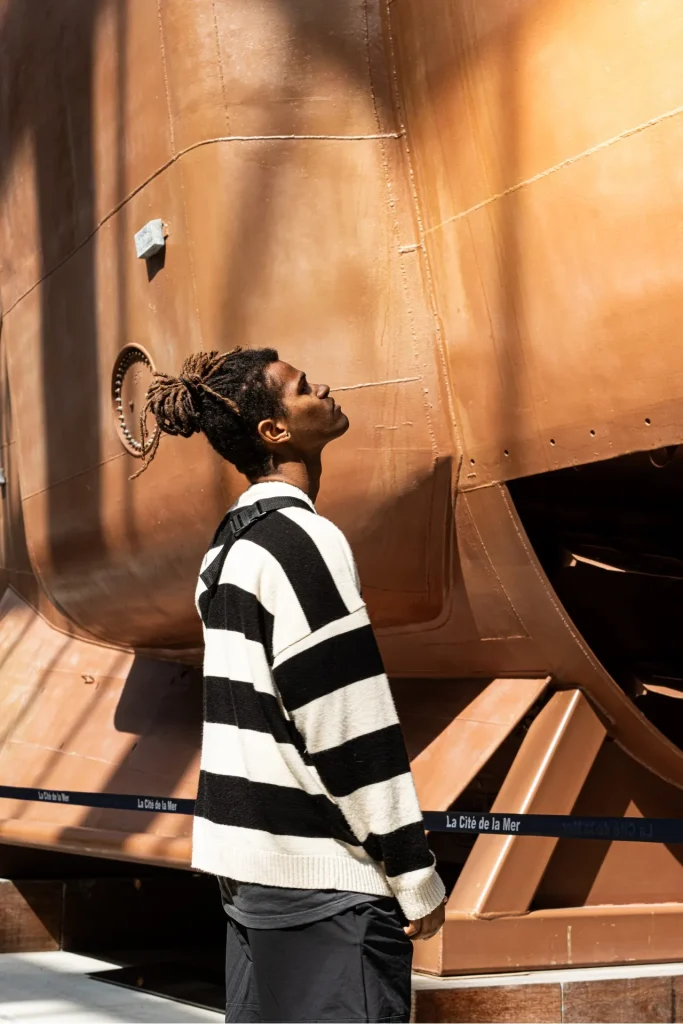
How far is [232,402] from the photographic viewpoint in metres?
2.49

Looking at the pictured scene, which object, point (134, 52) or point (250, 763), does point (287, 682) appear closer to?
point (250, 763)

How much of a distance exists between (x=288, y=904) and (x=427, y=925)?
260 mm

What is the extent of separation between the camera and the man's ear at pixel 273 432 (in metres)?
2.47

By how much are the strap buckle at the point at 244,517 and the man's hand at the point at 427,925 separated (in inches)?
31.1

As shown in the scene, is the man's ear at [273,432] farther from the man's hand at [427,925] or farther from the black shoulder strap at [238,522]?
the man's hand at [427,925]

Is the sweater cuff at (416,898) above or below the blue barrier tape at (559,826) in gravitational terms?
above

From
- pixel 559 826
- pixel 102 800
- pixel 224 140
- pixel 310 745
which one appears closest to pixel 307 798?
pixel 310 745

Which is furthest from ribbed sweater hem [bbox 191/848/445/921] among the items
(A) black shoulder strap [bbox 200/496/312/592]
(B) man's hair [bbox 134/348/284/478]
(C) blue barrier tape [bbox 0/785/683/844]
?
(C) blue barrier tape [bbox 0/785/683/844]

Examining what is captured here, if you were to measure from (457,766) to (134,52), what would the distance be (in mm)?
4189

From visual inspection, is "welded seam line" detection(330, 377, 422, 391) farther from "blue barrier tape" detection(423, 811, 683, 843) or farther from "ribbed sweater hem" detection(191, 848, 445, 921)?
"ribbed sweater hem" detection(191, 848, 445, 921)

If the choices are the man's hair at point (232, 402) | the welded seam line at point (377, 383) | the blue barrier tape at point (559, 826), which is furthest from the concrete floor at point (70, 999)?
the man's hair at point (232, 402)

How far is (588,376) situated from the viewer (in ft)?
15.6

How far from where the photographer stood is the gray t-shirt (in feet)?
6.79

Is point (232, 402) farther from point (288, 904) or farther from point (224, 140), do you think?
point (224, 140)
